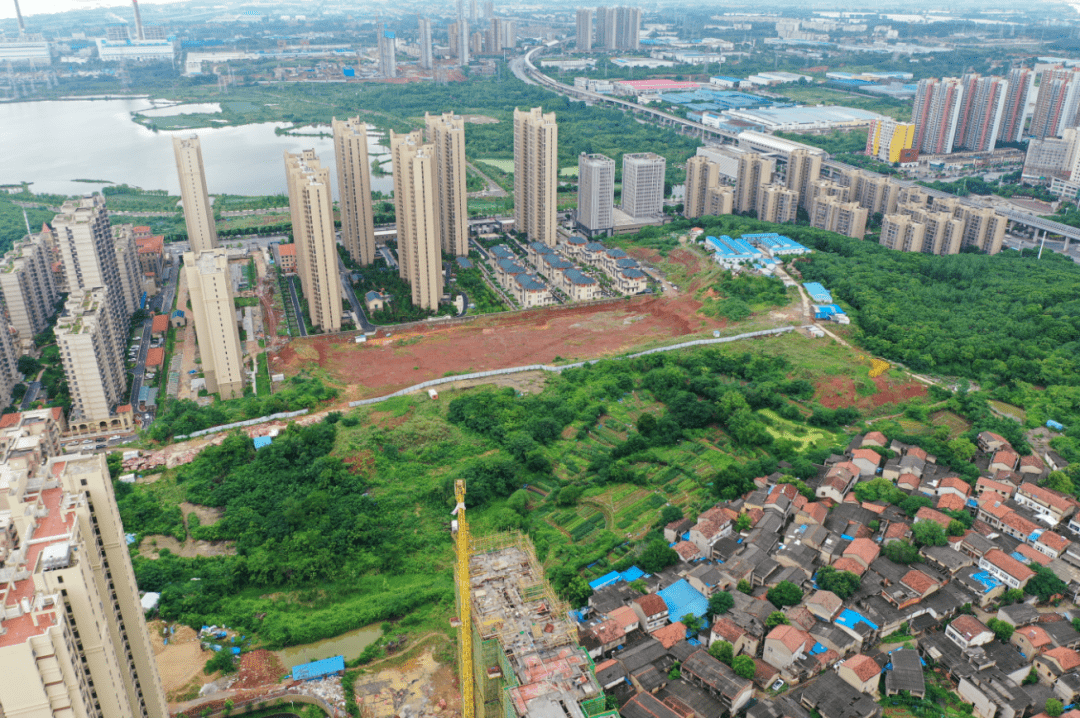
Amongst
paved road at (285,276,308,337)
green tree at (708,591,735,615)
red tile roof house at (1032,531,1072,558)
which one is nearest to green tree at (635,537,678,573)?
green tree at (708,591,735,615)

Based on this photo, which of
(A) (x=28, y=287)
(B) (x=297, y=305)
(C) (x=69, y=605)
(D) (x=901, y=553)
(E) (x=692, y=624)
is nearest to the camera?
(C) (x=69, y=605)

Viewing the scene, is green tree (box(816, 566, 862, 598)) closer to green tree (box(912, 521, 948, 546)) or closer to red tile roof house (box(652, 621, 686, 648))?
green tree (box(912, 521, 948, 546))

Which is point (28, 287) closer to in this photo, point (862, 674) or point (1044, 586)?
point (862, 674)

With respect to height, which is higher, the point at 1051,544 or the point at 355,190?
the point at 355,190

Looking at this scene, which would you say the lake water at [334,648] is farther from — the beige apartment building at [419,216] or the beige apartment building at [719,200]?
the beige apartment building at [719,200]

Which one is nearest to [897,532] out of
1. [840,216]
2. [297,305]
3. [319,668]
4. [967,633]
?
[967,633]
